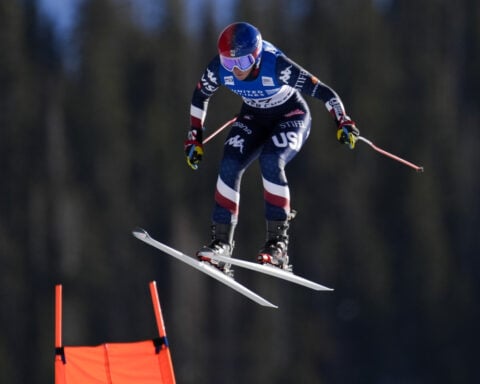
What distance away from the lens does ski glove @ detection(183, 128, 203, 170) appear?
884cm

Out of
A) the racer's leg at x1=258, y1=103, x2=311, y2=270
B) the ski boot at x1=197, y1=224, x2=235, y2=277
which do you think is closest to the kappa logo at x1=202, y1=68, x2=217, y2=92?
the racer's leg at x1=258, y1=103, x2=311, y2=270

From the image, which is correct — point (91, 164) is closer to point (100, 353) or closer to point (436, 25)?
point (436, 25)

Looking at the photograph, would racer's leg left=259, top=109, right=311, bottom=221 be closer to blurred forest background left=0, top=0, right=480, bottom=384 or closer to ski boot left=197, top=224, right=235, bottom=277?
ski boot left=197, top=224, right=235, bottom=277

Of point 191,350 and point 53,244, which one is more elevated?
point 53,244

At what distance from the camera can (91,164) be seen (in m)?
27.2

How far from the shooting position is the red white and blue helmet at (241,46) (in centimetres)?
823

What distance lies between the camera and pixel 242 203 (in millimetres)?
25344

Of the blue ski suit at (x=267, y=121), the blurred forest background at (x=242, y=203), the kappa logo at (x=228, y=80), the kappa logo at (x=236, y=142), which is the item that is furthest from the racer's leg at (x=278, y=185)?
the blurred forest background at (x=242, y=203)

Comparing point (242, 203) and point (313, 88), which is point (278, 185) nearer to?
point (313, 88)

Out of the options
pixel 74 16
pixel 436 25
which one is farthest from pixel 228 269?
pixel 436 25

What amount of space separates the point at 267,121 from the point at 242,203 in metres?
16.5

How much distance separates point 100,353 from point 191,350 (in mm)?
16731

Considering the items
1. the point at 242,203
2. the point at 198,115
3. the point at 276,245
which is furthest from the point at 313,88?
the point at 242,203

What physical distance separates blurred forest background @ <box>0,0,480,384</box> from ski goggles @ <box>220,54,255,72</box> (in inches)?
652
